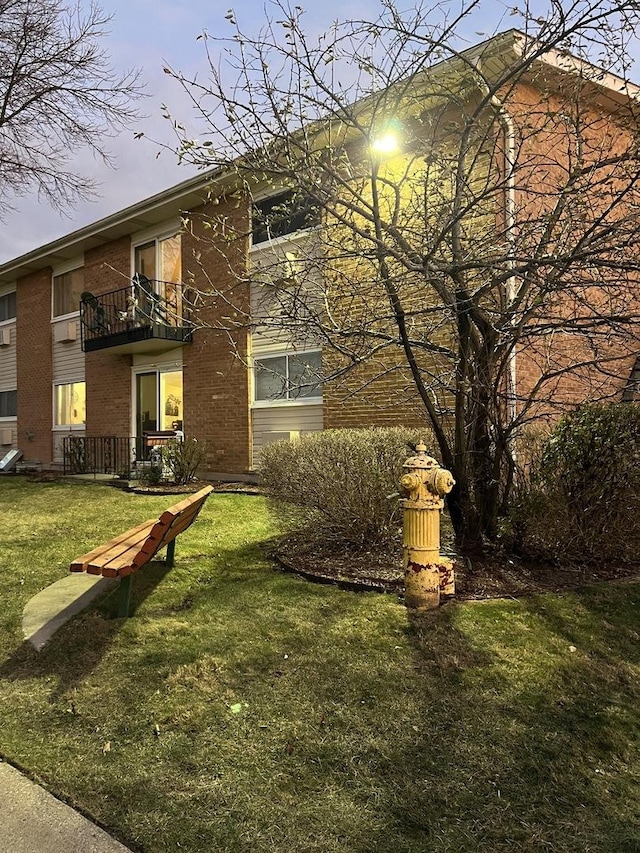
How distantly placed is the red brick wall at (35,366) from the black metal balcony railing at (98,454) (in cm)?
254

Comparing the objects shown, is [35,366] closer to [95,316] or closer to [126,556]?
[95,316]

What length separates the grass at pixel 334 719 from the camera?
2.07 metres

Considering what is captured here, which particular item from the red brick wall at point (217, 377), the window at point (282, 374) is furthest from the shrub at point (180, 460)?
the window at point (282, 374)

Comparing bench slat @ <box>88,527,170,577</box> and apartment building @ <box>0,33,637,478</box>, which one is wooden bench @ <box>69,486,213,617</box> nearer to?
bench slat @ <box>88,527,170,577</box>

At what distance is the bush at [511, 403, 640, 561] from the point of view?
440 cm

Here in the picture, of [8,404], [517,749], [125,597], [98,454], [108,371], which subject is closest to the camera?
[517,749]

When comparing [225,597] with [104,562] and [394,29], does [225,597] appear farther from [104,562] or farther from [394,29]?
[394,29]

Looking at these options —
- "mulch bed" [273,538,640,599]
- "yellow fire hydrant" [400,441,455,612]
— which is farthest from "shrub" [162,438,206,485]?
"yellow fire hydrant" [400,441,455,612]

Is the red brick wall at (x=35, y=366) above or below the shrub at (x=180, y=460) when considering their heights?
above

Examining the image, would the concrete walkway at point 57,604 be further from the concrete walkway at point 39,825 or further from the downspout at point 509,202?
the downspout at point 509,202

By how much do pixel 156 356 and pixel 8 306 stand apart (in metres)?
9.09

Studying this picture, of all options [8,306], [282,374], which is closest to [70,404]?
[8,306]

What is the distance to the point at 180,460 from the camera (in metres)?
11.1

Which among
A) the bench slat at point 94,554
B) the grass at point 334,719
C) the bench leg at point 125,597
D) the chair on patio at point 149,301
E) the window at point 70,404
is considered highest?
the chair on patio at point 149,301
